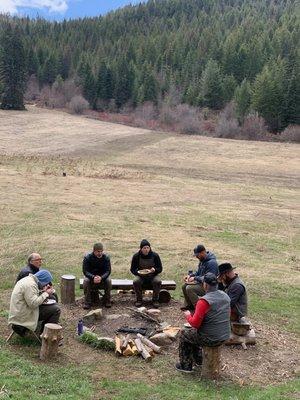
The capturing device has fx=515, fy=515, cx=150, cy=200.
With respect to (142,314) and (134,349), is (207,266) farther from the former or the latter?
(134,349)

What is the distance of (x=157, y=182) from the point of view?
3669 centimetres

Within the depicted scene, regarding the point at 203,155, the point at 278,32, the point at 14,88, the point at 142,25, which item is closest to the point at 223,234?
the point at 203,155

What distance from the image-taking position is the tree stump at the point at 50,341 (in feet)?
31.3

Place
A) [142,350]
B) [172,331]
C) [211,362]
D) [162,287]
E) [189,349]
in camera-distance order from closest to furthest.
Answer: [211,362] < [189,349] < [142,350] < [172,331] < [162,287]

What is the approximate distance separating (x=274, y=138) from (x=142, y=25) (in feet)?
318

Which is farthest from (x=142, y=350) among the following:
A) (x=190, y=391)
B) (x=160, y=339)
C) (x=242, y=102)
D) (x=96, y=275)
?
(x=242, y=102)

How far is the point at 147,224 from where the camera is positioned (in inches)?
939

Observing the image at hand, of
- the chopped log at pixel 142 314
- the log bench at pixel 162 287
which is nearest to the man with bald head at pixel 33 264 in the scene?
the log bench at pixel 162 287

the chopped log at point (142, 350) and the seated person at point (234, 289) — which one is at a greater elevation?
the seated person at point (234, 289)

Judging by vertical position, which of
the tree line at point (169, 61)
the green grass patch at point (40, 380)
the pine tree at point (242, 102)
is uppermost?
the tree line at point (169, 61)

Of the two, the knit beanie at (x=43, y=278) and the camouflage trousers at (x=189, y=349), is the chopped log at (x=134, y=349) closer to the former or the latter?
the camouflage trousers at (x=189, y=349)

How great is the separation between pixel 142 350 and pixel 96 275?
3196 millimetres

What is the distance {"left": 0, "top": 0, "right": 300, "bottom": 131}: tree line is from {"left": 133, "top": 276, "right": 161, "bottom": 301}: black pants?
68.6m

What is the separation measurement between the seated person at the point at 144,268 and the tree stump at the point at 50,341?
3.72 metres
